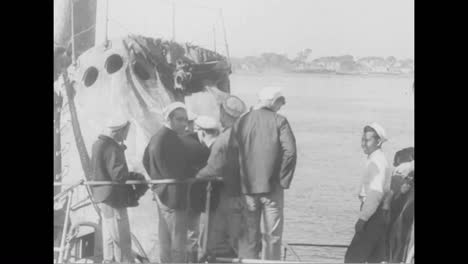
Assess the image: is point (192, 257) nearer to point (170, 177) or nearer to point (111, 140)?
point (170, 177)

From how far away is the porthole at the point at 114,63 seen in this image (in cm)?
563

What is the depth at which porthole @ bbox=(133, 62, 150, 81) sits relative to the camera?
18.5ft

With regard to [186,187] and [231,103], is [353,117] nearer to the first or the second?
[231,103]

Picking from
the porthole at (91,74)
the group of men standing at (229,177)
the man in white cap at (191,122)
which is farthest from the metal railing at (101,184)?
the porthole at (91,74)

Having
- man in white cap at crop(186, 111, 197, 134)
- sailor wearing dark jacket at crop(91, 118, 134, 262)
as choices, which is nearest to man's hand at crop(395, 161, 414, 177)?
man in white cap at crop(186, 111, 197, 134)

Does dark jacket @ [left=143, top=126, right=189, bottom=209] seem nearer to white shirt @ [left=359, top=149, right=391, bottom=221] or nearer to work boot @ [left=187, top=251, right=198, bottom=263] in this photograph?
work boot @ [left=187, top=251, right=198, bottom=263]

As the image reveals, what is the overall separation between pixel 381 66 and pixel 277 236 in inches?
53.6

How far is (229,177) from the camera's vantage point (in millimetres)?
5391

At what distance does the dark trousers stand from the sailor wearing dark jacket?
5.10ft

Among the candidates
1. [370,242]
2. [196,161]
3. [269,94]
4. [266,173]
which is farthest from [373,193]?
[196,161]

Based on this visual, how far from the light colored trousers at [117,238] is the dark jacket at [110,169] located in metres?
0.07

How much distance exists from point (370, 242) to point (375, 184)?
1.31ft
